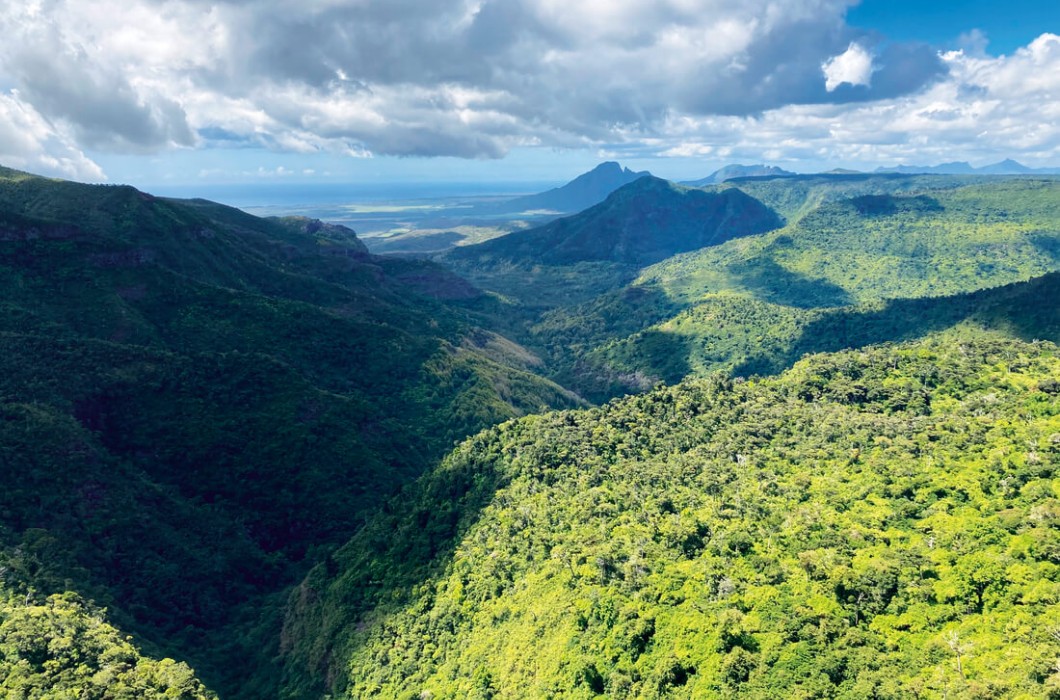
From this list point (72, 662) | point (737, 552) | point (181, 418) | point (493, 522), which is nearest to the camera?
point (737, 552)

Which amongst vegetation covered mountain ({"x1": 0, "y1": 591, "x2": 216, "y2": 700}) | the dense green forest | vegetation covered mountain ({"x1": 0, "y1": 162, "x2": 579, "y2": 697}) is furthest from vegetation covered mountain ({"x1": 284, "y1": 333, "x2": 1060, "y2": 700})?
vegetation covered mountain ({"x1": 0, "y1": 591, "x2": 216, "y2": 700})

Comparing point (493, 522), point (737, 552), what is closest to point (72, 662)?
Result: point (493, 522)

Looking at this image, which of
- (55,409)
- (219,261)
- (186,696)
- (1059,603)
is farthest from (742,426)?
(219,261)

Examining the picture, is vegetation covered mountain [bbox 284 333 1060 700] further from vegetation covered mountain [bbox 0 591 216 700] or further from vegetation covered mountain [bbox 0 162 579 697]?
vegetation covered mountain [bbox 0 591 216 700]

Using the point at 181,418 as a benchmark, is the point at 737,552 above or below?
below

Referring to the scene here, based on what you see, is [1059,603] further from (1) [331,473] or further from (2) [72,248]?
(2) [72,248]

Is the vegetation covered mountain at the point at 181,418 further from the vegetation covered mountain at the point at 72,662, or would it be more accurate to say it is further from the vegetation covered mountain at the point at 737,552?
the vegetation covered mountain at the point at 737,552

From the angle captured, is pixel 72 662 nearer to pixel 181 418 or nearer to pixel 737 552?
pixel 181 418

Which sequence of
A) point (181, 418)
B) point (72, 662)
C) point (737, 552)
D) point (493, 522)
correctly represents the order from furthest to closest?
point (181, 418) → point (493, 522) → point (72, 662) → point (737, 552)
